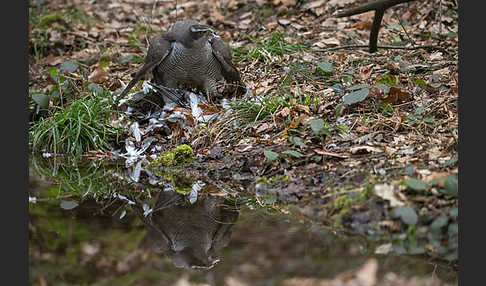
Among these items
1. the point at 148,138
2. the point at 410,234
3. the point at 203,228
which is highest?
the point at 410,234

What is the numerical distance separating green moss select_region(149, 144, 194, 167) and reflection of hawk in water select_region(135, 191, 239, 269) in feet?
2.20

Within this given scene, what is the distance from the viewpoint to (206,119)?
5762mm

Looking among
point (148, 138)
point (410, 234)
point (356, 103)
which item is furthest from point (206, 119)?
point (410, 234)

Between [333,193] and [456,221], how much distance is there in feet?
2.82

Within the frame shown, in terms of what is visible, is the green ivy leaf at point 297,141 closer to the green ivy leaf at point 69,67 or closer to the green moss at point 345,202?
the green moss at point 345,202

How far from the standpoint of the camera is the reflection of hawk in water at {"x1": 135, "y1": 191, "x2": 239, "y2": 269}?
340 cm

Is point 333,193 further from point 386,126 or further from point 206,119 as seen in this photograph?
point 206,119

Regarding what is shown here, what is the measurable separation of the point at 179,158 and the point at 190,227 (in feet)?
4.63

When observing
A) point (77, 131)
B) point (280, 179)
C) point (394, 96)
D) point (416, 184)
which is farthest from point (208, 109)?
point (416, 184)

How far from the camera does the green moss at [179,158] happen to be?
200 inches

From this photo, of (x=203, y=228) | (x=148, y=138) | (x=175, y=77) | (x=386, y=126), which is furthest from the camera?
(x=175, y=77)

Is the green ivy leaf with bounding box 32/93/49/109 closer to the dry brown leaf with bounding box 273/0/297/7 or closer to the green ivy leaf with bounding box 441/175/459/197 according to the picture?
the dry brown leaf with bounding box 273/0/297/7

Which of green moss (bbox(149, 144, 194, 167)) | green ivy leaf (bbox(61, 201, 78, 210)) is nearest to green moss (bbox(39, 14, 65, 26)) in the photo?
green moss (bbox(149, 144, 194, 167))

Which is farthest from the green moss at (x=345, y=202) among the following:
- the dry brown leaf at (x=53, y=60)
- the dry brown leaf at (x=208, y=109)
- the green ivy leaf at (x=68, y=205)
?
the dry brown leaf at (x=53, y=60)
